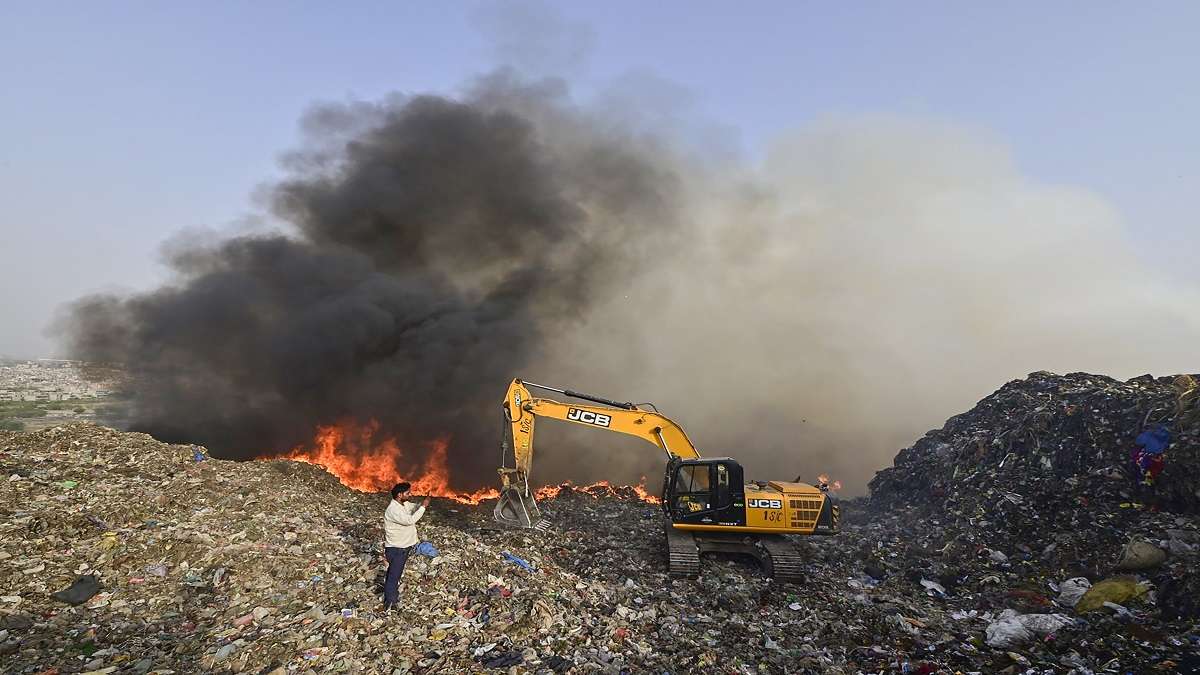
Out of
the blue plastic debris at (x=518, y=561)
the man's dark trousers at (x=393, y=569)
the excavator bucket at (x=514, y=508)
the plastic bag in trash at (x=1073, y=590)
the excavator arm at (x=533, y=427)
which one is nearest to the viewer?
the man's dark trousers at (x=393, y=569)

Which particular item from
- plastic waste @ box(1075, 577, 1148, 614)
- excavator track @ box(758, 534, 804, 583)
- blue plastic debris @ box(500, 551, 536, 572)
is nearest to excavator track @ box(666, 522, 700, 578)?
excavator track @ box(758, 534, 804, 583)

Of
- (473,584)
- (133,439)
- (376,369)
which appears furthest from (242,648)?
(376,369)

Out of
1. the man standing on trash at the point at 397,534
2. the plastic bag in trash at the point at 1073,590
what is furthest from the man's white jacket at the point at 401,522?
the plastic bag in trash at the point at 1073,590

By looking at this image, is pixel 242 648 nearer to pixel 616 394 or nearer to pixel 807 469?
pixel 616 394

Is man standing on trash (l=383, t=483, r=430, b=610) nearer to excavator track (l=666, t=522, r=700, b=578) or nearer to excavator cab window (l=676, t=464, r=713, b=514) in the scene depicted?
excavator track (l=666, t=522, r=700, b=578)

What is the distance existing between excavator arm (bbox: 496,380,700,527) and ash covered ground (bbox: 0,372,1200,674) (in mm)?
770

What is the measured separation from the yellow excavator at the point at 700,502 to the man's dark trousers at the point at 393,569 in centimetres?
347

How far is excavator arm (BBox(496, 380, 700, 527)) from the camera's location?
10.5 m

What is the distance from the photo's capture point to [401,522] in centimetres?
661

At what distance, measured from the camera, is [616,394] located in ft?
80.6

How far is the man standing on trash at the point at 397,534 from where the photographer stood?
21.6 feet

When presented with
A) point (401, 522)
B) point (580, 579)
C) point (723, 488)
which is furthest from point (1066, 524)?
point (401, 522)

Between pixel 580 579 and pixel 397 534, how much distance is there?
3.51m

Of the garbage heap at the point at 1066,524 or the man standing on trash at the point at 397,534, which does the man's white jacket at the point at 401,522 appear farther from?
the garbage heap at the point at 1066,524
